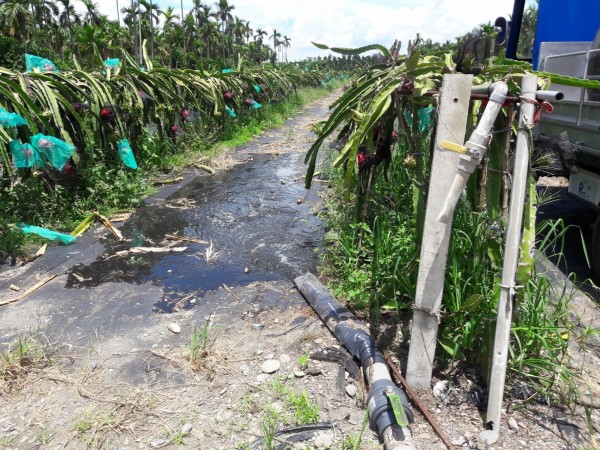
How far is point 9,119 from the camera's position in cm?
425

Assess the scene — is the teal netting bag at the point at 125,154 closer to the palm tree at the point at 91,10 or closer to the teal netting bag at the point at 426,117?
the teal netting bag at the point at 426,117

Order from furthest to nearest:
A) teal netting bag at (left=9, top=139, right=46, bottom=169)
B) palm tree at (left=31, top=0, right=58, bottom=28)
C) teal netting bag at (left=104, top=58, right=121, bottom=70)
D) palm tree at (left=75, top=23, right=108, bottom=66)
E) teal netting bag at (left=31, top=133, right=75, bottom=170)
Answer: palm tree at (left=31, top=0, right=58, bottom=28) < palm tree at (left=75, top=23, right=108, bottom=66) < teal netting bag at (left=104, top=58, right=121, bottom=70) < teal netting bag at (left=31, top=133, right=75, bottom=170) < teal netting bag at (left=9, top=139, right=46, bottom=169)

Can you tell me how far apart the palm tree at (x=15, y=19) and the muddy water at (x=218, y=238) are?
19780 mm

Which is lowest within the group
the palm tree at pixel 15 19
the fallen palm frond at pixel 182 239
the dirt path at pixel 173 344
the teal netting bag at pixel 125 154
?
the dirt path at pixel 173 344

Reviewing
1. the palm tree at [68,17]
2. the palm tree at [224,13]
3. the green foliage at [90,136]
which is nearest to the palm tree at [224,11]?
the palm tree at [224,13]

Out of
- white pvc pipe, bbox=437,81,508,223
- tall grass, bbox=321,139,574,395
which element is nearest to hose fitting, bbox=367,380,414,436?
tall grass, bbox=321,139,574,395

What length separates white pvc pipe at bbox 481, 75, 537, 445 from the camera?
1974 mm

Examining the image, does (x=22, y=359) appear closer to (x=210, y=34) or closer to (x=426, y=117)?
(x=426, y=117)

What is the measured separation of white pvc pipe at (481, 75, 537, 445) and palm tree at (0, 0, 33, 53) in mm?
24511

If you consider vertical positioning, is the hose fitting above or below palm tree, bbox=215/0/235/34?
below

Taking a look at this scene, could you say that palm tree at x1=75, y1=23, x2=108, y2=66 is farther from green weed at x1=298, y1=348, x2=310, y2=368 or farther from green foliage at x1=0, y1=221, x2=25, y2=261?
green weed at x1=298, y1=348, x2=310, y2=368

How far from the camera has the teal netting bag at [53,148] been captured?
461 cm

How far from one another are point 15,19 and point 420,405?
1021 inches

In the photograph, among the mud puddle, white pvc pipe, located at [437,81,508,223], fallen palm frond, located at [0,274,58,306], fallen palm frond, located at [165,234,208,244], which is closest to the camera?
white pvc pipe, located at [437,81,508,223]
